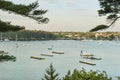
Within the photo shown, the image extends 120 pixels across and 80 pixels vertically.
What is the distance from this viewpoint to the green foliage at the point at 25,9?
15.7 m

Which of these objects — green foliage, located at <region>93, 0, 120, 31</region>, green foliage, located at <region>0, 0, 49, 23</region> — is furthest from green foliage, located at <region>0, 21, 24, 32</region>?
green foliage, located at <region>93, 0, 120, 31</region>

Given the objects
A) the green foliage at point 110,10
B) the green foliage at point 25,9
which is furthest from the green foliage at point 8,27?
the green foliage at point 110,10

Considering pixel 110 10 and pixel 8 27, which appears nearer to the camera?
pixel 110 10

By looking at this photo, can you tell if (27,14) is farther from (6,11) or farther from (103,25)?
(103,25)

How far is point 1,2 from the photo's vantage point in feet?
51.5

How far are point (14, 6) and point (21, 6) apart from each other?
1.07ft

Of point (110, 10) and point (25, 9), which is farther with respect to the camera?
point (25, 9)

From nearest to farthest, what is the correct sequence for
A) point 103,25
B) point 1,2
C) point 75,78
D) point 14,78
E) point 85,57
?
1. point 75,78
2. point 103,25
3. point 1,2
4. point 14,78
5. point 85,57

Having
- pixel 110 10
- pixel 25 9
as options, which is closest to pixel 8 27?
pixel 25 9

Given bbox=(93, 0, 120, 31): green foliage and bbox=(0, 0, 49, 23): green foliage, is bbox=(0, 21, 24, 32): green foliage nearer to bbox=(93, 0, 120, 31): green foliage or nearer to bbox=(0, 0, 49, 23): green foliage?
bbox=(0, 0, 49, 23): green foliage

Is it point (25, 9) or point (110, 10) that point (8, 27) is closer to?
point (25, 9)

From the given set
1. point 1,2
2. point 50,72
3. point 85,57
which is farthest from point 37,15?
point 85,57

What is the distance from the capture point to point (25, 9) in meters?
15.8

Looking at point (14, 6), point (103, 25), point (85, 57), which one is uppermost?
point (14, 6)
